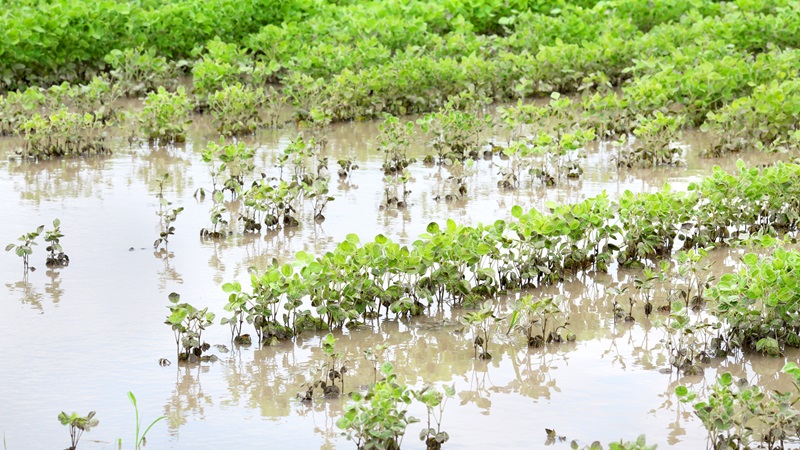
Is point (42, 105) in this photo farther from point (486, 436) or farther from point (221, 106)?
point (486, 436)

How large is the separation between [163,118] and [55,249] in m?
3.11

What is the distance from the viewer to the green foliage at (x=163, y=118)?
965cm

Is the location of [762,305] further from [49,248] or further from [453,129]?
[453,129]

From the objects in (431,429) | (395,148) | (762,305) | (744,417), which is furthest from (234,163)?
(744,417)

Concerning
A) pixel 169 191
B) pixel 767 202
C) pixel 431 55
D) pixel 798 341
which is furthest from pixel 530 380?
pixel 431 55

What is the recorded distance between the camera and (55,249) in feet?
22.1

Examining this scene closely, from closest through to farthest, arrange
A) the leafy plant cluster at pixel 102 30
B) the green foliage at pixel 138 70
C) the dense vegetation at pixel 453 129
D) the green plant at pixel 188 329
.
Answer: the green plant at pixel 188 329 → the dense vegetation at pixel 453 129 → the leafy plant cluster at pixel 102 30 → the green foliage at pixel 138 70

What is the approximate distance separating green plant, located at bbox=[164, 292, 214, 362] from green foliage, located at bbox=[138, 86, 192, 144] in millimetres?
4392

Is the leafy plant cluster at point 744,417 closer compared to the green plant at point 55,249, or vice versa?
the leafy plant cluster at point 744,417

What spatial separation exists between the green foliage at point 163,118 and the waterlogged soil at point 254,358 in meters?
1.63

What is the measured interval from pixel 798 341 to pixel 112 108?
275 inches

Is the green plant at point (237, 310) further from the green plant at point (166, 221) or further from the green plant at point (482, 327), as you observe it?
the green plant at point (166, 221)

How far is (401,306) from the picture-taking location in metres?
5.98

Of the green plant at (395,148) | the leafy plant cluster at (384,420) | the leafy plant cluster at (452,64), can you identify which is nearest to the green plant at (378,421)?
the leafy plant cluster at (384,420)
